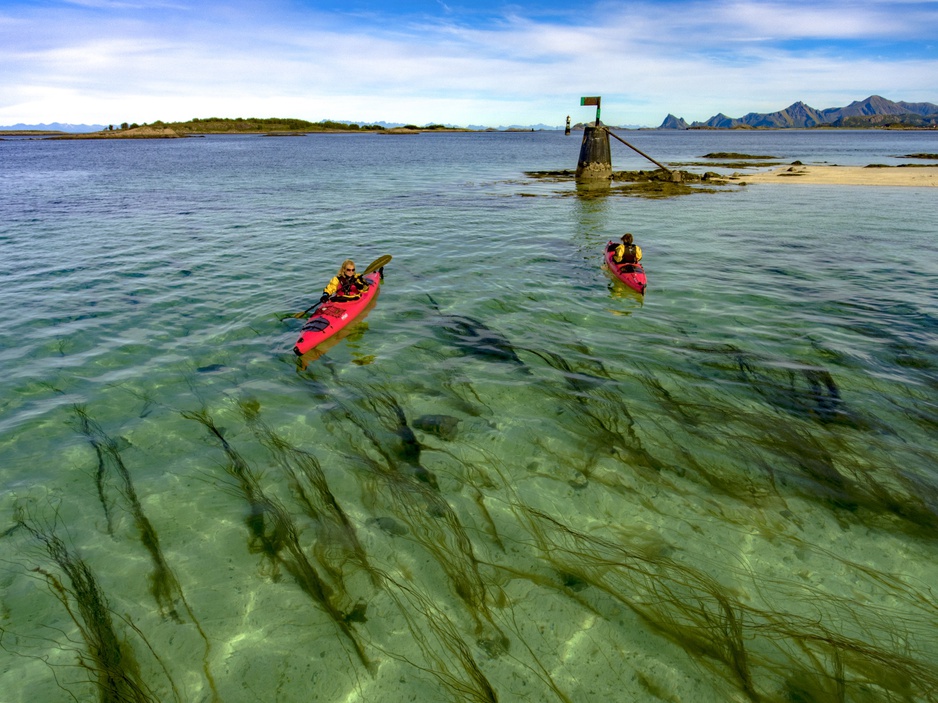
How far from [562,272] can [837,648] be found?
527 inches

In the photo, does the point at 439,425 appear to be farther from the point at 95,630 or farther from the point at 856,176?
the point at 856,176

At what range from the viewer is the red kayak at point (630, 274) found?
13.9 metres

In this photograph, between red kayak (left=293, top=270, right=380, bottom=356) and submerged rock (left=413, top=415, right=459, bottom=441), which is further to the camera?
red kayak (left=293, top=270, right=380, bottom=356)

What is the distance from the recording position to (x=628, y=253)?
1475 centimetres

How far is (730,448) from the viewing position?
7336 mm

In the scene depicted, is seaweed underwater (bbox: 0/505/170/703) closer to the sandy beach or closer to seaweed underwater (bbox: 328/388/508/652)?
seaweed underwater (bbox: 328/388/508/652)

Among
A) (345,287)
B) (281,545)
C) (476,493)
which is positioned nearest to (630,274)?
(345,287)

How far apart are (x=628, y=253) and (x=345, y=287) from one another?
27.7 ft

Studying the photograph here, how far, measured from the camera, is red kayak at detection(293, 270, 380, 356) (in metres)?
10.6

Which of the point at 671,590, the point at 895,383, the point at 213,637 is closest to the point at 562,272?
the point at 895,383

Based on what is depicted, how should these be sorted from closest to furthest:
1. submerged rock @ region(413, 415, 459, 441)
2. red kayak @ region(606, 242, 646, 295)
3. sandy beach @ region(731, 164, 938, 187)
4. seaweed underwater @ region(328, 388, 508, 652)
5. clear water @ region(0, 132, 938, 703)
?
clear water @ region(0, 132, 938, 703), seaweed underwater @ region(328, 388, 508, 652), submerged rock @ region(413, 415, 459, 441), red kayak @ region(606, 242, 646, 295), sandy beach @ region(731, 164, 938, 187)

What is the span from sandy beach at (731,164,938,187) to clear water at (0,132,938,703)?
3183cm

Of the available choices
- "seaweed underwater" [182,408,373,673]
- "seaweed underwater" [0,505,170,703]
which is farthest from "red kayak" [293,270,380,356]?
"seaweed underwater" [0,505,170,703]

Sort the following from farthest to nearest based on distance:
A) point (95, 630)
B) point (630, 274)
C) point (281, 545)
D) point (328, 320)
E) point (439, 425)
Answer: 1. point (630, 274)
2. point (328, 320)
3. point (439, 425)
4. point (281, 545)
5. point (95, 630)
